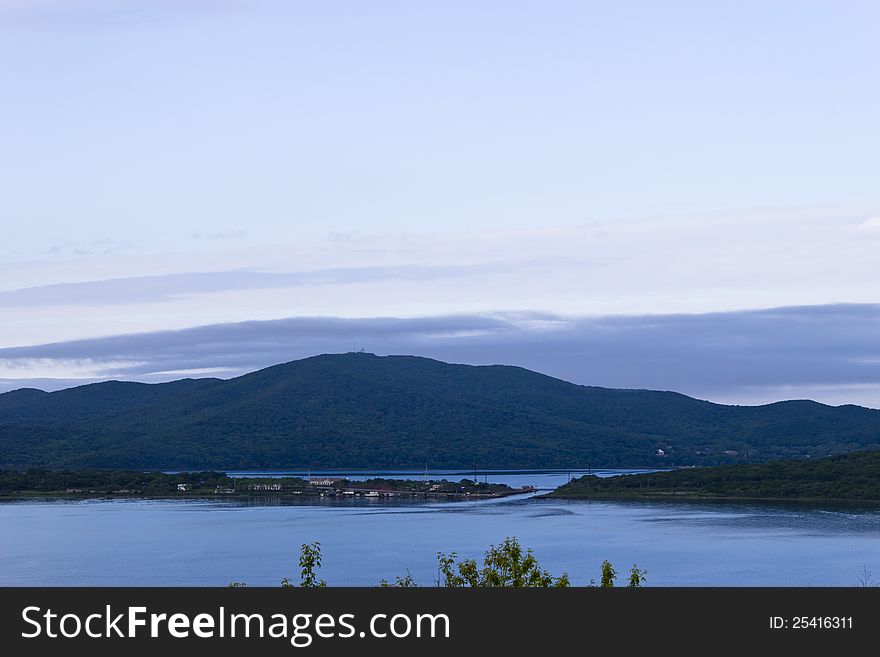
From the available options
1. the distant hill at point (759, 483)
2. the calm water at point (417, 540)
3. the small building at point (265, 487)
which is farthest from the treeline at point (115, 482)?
the distant hill at point (759, 483)

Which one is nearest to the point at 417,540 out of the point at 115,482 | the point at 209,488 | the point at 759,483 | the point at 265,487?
the point at 759,483

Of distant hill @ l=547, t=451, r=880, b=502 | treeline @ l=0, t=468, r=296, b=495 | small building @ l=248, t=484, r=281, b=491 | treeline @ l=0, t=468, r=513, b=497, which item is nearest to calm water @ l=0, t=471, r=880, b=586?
distant hill @ l=547, t=451, r=880, b=502

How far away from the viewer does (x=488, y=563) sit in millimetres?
18219

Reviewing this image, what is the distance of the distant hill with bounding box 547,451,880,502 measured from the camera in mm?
115875

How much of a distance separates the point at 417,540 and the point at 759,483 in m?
55.2

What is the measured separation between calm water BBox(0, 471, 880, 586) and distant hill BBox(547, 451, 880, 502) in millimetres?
8958

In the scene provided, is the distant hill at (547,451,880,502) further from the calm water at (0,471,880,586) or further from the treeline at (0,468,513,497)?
the treeline at (0,468,513,497)

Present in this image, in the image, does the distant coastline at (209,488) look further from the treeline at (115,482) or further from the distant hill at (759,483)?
the distant hill at (759,483)

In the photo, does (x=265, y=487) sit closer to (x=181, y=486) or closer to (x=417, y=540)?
(x=181, y=486)

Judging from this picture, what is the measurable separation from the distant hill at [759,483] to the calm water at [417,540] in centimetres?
896

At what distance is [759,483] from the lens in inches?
4796
